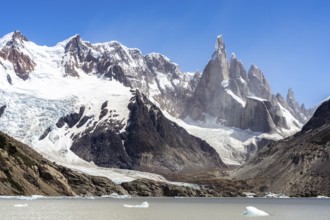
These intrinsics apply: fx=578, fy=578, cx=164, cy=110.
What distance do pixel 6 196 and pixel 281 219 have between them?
116 m

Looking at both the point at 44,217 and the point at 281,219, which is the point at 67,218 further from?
the point at 281,219

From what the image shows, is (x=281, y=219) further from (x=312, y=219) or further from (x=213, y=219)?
(x=213, y=219)

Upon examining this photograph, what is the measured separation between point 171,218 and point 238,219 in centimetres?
1220

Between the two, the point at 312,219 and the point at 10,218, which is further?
the point at 312,219

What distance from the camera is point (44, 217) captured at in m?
102

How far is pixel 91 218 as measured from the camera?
103312mm

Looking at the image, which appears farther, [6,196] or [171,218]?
[6,196]

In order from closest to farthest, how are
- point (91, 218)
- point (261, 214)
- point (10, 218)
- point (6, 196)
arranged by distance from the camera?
point (10, 218), point (91, 218), point (261, 214), point (6, 196)

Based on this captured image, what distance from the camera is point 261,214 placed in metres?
115

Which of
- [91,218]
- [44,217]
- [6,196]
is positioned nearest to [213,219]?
[91,218]

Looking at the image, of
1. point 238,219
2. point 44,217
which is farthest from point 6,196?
point 238,219

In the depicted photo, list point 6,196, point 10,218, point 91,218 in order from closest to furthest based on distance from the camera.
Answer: point 10,218, point 91,218, point 6,196

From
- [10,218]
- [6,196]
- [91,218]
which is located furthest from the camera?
[6,196]

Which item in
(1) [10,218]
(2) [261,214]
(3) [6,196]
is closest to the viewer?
(1) [10,218]
